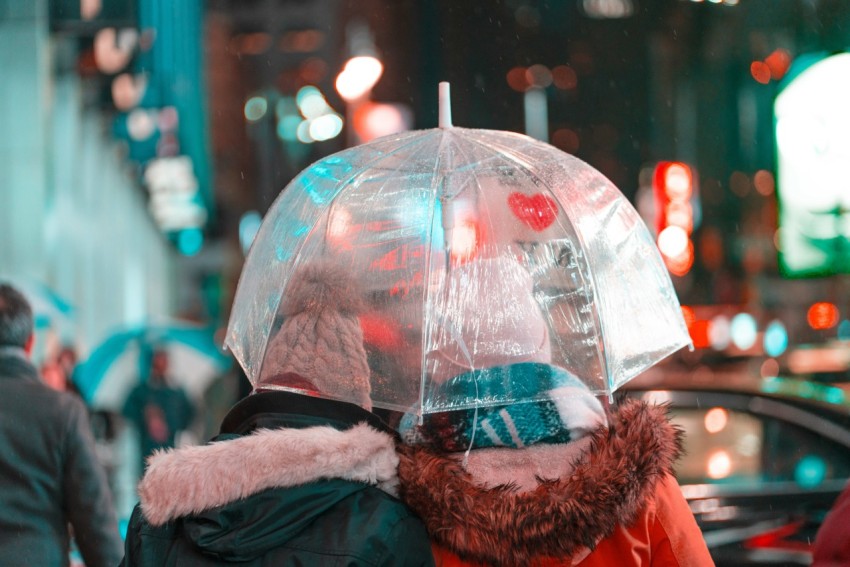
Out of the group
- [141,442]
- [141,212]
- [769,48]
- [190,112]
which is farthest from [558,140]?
[141,442]

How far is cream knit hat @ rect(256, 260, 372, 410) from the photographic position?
266 cm

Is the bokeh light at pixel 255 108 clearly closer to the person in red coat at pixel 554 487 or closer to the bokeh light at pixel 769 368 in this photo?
the bokeh light at pixel 769 368

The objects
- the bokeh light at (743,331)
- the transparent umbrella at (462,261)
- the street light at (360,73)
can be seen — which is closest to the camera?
the transparent umbrella at (462,261)

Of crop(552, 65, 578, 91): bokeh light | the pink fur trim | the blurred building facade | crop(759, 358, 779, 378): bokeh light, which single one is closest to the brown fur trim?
the pink fur trim

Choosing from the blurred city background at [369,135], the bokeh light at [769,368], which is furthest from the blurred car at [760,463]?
the bokeh light at [769,368]

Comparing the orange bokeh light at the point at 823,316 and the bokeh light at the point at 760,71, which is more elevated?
the bokeh light at the point at 760,71

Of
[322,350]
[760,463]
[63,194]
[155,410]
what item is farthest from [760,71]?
[322,350]

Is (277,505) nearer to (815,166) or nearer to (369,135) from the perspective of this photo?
(369,135)

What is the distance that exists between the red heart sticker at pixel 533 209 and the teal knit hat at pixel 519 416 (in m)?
0.57

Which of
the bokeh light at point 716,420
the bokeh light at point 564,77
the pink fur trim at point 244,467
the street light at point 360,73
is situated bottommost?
the bokeh light at point 716,420

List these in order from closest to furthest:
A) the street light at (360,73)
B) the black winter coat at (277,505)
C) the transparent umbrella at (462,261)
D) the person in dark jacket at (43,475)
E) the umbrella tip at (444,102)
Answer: the black winter coat at (277,505) → the transparent umbrella at (462,261) → the umbrella tip at (444,102) → the person in dark jacket at (43,475) → the street light at (360,73)

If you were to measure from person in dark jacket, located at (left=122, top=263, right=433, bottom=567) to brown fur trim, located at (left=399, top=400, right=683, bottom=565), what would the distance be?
0.08 meters

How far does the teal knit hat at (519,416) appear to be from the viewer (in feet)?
8.36

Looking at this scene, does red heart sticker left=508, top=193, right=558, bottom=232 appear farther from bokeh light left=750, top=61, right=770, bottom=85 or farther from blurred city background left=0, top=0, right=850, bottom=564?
bokeh light left=750, top=61, right=770, bottom=85
